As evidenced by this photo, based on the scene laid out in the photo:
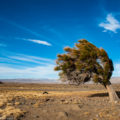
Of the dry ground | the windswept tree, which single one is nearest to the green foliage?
the windswept tree

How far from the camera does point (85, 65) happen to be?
61.3 ft

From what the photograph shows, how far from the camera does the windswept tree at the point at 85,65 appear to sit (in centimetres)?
1844

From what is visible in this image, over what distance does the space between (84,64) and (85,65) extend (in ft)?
0.57

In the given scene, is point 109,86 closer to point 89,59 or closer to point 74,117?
point 89,59

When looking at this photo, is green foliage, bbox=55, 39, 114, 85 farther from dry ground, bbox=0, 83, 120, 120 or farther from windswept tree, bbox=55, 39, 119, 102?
dry ground, bbox=0, 83, 120, 120

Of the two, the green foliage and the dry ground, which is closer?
the dry ground

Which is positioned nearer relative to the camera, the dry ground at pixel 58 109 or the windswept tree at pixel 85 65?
the dry ground at pixel 58 109

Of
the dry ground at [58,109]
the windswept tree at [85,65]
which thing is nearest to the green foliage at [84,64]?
the windswept tree at [85,65]

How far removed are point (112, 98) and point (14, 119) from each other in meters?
13.1

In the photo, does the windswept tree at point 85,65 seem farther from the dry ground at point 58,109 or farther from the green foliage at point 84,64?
A: the dry ground at point 58,109

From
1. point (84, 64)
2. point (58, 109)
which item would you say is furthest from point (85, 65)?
point (58, 109)

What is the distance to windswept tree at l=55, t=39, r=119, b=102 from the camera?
18438mm

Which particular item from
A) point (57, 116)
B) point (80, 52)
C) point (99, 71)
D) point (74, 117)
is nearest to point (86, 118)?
point (74, 117)

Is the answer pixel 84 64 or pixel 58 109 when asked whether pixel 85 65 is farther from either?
pixel 58 109
